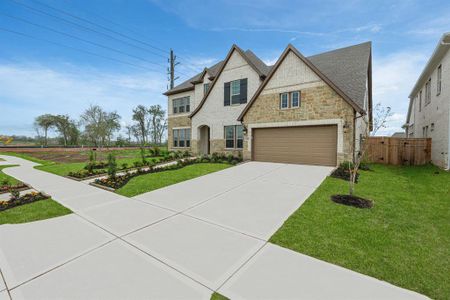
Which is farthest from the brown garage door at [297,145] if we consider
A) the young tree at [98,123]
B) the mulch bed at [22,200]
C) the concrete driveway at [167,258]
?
the young tree at [98,123]

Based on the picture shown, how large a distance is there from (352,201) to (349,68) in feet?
39.9

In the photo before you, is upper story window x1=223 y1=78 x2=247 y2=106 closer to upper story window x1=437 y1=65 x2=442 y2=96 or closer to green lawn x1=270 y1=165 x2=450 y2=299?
green lawn x1=270 y1=165 x2=450 y2=299

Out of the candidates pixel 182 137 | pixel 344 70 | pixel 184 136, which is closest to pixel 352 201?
pixel 344 70

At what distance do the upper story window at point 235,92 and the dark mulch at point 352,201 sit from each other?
35.8ft

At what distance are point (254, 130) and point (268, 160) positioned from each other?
2290 mm

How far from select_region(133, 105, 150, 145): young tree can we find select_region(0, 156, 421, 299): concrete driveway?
4052 cm

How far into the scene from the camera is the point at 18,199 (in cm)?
A: 569

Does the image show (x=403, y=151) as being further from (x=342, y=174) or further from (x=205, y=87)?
(x=205, y=87)

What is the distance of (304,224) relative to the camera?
395 cm

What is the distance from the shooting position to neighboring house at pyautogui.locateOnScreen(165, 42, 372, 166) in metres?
10.6

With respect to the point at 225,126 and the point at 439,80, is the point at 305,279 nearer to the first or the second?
the point at 225,126

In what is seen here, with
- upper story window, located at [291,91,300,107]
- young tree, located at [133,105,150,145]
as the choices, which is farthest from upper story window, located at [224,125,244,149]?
young tree, located at [133,105,150,145]

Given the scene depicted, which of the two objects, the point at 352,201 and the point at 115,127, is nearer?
the point at 352,201

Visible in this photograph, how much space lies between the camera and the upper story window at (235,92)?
15.1 meters
